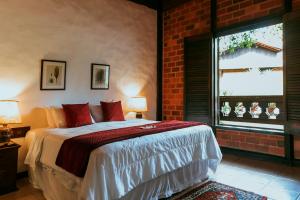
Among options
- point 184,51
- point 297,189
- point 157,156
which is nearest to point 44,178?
point 157,156

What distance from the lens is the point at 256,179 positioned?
9.61 feet

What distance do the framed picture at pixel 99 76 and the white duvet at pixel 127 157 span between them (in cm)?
136

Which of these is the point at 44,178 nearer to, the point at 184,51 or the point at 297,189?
the point at 297,189

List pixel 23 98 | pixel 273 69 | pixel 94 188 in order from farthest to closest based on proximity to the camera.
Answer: pixel 273 69 → pixel 23 98 → pixel 94 188

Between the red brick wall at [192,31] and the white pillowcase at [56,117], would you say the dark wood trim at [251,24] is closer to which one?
the red brick wall at [192,31]

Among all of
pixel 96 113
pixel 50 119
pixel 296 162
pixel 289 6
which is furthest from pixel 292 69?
pixel 50 119

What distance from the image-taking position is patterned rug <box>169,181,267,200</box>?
2.40 m

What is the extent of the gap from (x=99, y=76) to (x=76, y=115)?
3.43ft

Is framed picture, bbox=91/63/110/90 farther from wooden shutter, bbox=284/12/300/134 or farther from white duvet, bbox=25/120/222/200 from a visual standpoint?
wooden shutter, bbox=284/12/300/134

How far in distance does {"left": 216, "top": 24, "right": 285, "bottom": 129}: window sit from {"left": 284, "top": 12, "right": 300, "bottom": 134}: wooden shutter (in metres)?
0.32

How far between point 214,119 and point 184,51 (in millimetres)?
1471

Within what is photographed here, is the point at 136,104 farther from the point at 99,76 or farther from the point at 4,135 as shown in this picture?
the point at 4,135

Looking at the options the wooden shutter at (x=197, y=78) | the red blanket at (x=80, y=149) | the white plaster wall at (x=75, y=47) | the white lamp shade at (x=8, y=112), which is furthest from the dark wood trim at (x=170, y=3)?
the white lamp shade at (x=8, y=112)

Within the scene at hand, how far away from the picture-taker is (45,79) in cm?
335
